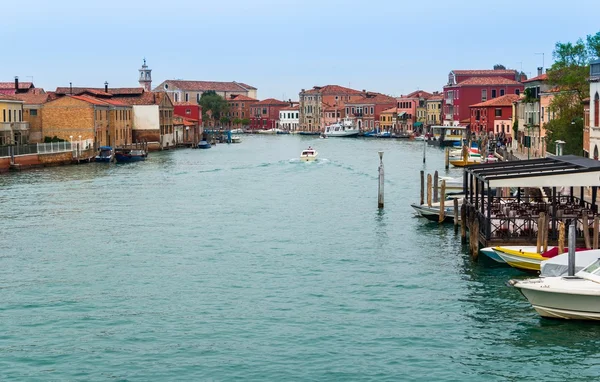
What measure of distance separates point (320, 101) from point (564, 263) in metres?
161

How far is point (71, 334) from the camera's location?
65.2 feet

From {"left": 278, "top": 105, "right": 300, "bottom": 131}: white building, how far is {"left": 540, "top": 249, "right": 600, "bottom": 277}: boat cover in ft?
554

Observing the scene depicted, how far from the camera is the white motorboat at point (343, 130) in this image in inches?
6181

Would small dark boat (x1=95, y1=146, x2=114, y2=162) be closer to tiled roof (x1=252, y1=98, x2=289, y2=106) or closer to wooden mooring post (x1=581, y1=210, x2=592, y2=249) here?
wooden mooring post (x1=581, y1=210, x2=592, y2=249)

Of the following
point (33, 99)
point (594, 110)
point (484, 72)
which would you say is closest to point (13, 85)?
point (33, 99)

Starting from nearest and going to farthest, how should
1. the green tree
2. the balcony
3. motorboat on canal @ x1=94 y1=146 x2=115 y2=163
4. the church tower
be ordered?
the green tree
the balcony
motorboat on canal @ x1=94 y1=146 x2=115 y2=163
the church tower

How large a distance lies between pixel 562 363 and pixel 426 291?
239 inches

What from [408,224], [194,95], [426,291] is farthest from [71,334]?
[194,95]

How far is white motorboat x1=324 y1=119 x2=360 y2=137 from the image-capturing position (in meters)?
157

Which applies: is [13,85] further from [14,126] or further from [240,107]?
[240,107]

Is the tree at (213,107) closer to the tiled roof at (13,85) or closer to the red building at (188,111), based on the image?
the red building at (188,111)

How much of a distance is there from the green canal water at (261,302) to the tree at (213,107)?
141 metres

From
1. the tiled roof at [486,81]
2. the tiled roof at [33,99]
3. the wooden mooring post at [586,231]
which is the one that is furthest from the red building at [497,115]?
the wooden mooring post at [586,231]

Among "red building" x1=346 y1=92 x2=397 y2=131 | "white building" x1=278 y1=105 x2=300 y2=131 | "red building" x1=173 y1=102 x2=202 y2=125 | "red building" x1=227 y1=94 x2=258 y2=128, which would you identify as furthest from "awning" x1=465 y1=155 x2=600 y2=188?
"red building" x1=227 y1=94 x2=258 y2=128
